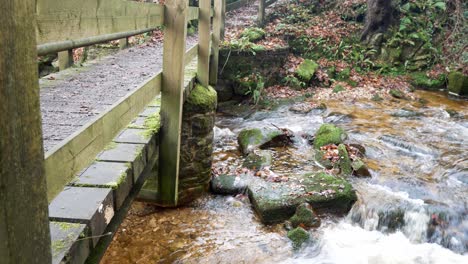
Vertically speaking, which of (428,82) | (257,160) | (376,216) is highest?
Answer: (428,82)

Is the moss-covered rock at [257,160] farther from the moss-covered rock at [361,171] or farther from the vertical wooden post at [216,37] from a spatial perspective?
the vertical wooden post at [216,37]

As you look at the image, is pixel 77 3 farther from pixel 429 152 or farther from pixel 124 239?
pixel 429 152

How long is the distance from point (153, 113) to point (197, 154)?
126 centimetres

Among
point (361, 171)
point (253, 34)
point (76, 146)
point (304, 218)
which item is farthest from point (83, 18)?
point (253, 34)

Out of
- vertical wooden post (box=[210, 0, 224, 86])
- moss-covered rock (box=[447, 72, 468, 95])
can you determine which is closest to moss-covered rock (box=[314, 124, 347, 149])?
vertical wooden post (box=[210, 0, 224, 86])

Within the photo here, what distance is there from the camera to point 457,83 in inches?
440

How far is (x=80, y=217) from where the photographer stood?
2.10m

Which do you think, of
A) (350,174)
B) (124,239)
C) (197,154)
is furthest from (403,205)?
(124,239)

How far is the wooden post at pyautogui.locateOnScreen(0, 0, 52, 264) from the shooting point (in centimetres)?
111

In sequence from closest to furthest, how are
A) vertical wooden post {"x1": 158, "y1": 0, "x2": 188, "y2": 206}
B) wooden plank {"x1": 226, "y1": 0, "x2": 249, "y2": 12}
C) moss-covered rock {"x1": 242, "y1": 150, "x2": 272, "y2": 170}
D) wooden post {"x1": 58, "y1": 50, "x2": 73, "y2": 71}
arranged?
vertical wooden post {"x1": 158, "y1": 0, "x2": 188, "y2": 206}, wooden post {"x1": 58, "y1": 50, "x2": 73, "y2": 71}, moss-covered rock {"x1": 242, "y1": 150, "x2": 272, "y2": 170}, wooden plank {"x1": 226, "y1": 0, "x2": 249, "y2": 12}

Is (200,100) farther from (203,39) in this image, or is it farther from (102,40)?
(102,40)

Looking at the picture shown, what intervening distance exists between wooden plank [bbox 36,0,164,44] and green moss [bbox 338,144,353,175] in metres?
4.68

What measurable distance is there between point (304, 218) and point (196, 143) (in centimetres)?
171

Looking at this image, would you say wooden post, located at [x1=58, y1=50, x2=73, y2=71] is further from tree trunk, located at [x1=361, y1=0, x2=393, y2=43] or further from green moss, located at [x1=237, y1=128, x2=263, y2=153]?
tree trunk, located at [x1=361, y1=0, x2=393, y2=43]
